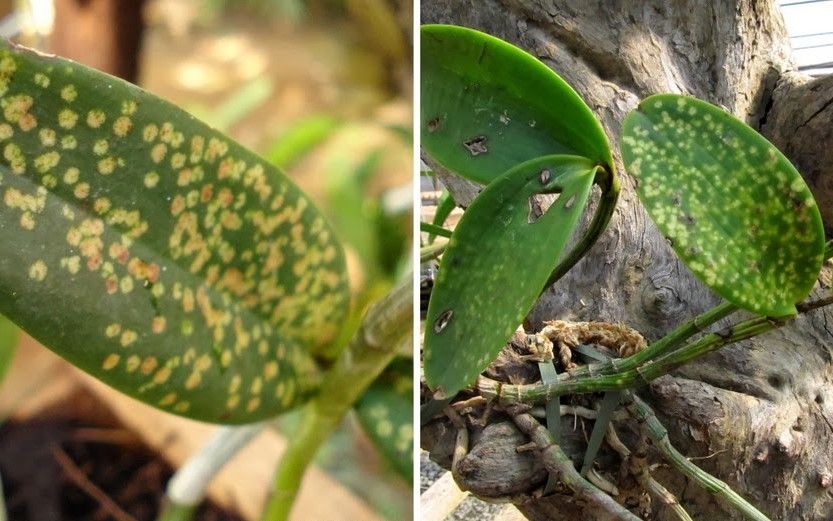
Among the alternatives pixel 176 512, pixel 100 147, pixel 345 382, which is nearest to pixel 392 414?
pixel 345 382

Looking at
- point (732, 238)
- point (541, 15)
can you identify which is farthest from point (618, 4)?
point (732, 238)

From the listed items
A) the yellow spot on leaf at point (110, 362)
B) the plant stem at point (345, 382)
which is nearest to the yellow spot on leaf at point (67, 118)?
the yellow spot on leaf at point (110, 362)

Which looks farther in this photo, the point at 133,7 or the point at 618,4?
the point at 618,4

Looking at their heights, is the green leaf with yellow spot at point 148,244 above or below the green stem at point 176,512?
above

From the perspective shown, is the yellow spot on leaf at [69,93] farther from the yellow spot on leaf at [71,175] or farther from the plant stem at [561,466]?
the plant stem at [561,466]

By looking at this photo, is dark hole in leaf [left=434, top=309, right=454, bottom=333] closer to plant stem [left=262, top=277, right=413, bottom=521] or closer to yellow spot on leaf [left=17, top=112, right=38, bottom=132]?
plant stem [left=262, top=277, right=413, bottom=521]

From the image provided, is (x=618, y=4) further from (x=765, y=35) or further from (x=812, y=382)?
(x=812, y=382)
